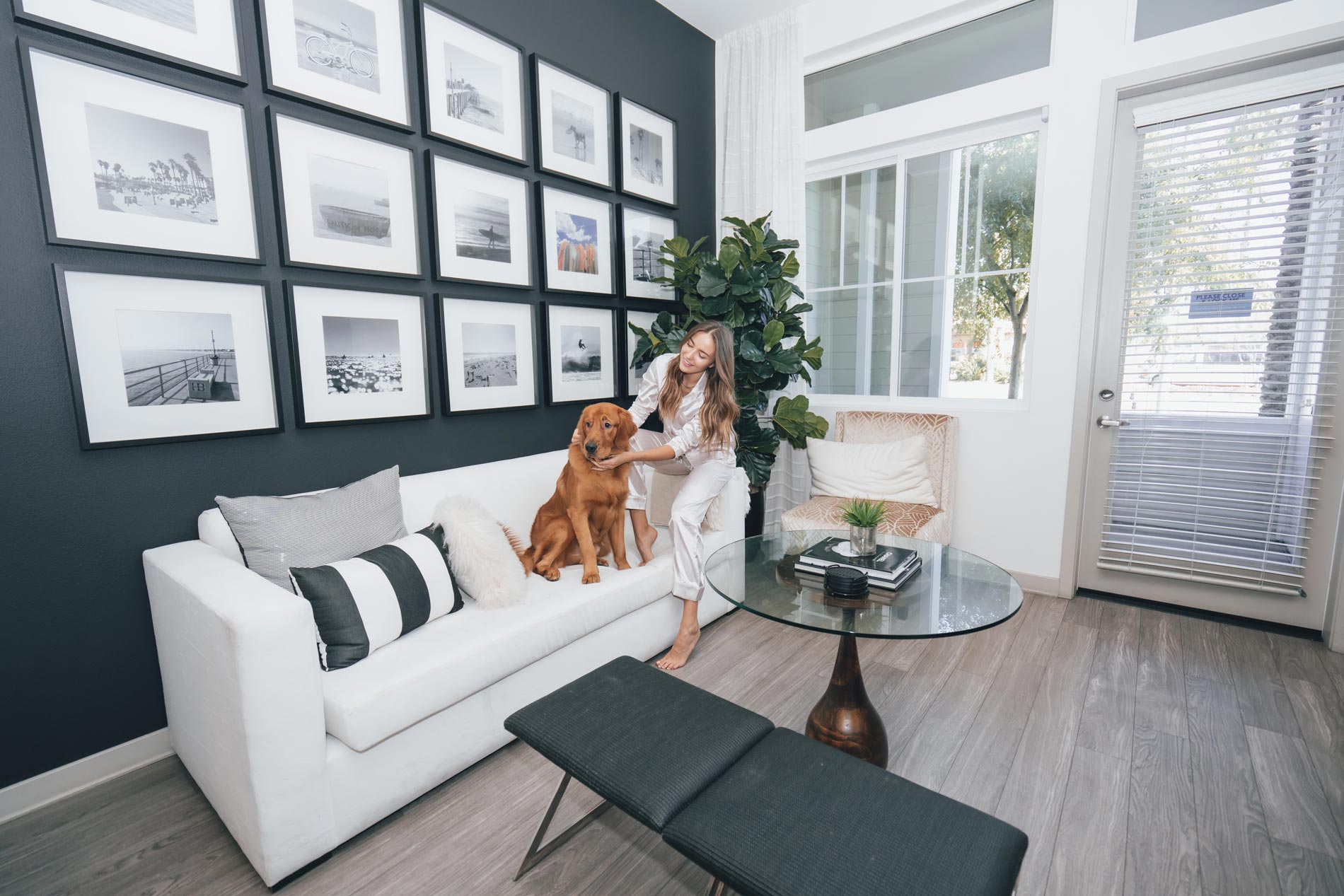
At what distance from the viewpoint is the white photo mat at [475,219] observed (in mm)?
2387

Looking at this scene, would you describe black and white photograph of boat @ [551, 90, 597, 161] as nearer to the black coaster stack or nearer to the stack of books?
the stack of books

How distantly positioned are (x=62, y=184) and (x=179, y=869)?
176 centimetres

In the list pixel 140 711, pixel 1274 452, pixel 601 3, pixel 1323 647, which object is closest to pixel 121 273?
pixel 140 711

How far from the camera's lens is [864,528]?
180 cm

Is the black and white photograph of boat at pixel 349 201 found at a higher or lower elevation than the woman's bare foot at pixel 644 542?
higher

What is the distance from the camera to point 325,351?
6.88 ft

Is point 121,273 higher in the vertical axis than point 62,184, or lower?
lower

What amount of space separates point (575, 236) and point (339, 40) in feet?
3.80

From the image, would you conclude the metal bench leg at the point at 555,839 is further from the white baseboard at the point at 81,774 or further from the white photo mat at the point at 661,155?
the white photo mat at the point at 661,155

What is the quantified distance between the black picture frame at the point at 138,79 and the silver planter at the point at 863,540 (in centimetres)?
208

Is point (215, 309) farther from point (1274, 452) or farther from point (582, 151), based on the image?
point (1274, 452)

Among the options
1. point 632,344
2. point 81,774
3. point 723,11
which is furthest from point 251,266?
point 723,11

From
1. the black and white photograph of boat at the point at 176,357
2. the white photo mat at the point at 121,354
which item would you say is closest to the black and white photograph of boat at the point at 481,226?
the white photo mat at the point at 121,354

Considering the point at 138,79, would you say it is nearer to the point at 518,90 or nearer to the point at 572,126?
the point at 518,90
